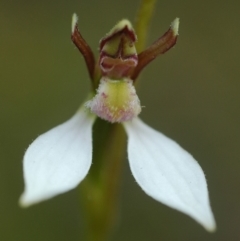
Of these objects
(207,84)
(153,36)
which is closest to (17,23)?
(153,36)

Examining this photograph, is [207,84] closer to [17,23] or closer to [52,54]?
[52,54]

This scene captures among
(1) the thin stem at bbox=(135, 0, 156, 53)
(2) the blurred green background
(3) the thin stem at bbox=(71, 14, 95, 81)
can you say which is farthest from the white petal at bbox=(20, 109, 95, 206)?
(2) the blurred green background

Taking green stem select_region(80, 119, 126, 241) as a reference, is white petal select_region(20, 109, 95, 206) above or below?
above

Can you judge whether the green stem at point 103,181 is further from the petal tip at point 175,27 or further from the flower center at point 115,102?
the petal tip at point 175,27

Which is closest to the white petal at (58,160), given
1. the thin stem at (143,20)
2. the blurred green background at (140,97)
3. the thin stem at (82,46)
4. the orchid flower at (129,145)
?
the orchid flower at (129,145)

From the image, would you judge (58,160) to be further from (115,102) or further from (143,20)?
(143,20)

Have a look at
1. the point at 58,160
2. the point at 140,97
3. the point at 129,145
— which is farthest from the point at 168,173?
the point at 140,97

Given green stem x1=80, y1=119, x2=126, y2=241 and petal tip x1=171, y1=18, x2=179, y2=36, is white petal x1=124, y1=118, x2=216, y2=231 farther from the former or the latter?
petal tip x1=171, y1=18, x2=179, y2=36
